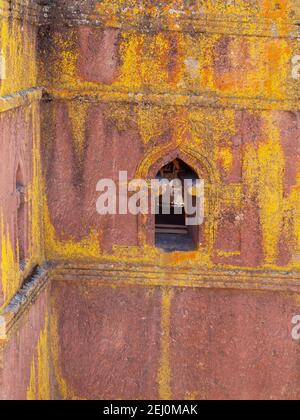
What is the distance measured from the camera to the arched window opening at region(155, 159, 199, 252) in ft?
22.6

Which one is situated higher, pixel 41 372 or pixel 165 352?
pixel 165 352

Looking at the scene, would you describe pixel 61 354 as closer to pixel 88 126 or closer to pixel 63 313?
pixel 63 313

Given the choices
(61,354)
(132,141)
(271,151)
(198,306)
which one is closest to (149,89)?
(132,141)

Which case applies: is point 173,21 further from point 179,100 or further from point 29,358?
point 29,358

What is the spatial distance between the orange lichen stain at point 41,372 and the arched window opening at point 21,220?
37.3 inches

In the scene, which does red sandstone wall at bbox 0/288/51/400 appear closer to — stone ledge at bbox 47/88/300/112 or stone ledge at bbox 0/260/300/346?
stone ledge at bbox 0/260/300/346

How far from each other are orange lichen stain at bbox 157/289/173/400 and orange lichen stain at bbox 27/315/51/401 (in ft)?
3.66

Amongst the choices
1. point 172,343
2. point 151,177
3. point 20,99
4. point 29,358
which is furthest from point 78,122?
point 172,343

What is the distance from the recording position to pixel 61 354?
6977 millimetres

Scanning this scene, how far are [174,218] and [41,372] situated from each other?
216 centimetres

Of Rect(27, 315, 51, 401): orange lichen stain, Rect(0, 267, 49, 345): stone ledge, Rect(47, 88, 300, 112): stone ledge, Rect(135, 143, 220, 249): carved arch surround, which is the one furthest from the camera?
Rect(135, 143, 220, 249): carved arch surround

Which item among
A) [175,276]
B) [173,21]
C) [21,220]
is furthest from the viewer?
[175,276]

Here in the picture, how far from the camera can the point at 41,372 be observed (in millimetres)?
6637

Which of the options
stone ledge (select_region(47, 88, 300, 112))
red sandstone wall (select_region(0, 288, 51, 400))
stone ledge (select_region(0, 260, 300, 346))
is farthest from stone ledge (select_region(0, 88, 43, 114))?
red sandstone wall (select_region(0, 288, 51, 400))
